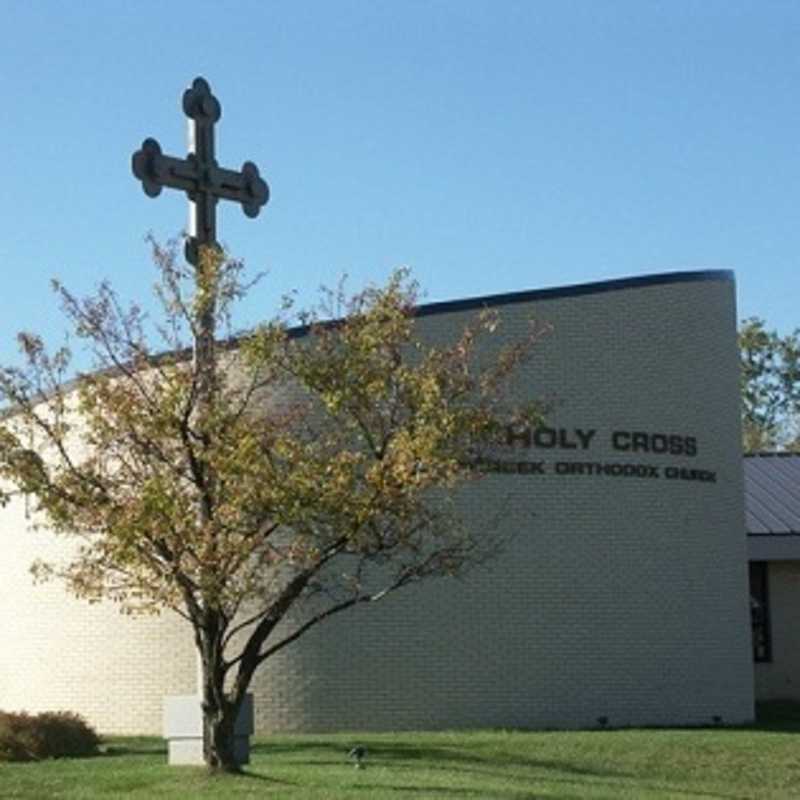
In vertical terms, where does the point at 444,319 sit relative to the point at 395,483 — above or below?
above

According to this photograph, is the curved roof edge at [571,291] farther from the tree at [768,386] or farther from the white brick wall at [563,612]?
the tree at [768,386]

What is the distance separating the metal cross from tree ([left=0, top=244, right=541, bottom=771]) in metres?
0.94

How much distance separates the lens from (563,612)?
80.0 ft

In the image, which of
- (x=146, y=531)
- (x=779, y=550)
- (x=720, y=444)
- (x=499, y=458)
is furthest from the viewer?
(x=779, y=550)

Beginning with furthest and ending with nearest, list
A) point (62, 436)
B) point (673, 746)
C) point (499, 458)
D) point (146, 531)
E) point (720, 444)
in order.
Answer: point (720, 444), point (499, 458), point (673, 746), point (62, 436), point (146, 531)

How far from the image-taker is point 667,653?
25.0 metres

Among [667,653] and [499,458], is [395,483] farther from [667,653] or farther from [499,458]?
[667,653]

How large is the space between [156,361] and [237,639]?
7.71 metres

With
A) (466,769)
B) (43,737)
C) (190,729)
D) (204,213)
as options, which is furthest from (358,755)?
(204,213)

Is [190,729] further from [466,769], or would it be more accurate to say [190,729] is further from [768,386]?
[768,386]

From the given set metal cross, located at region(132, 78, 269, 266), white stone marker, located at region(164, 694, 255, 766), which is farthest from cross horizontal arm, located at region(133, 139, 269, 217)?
white stone marker, located at region(164, 694, 255, 766)

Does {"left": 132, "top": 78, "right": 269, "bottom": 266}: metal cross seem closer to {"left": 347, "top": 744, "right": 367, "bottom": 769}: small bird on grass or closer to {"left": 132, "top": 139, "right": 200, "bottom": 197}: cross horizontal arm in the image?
{"left": 132, "top": 139, "right": 200, "bottom": 197}: cross horizontal arm

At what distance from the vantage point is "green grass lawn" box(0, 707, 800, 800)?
16266 mm

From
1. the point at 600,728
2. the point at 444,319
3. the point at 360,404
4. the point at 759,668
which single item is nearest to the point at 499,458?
the point at 444,319
